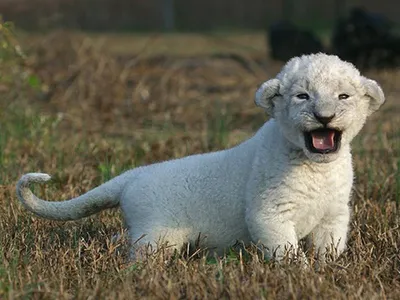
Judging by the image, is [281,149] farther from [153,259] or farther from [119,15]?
[119,15]

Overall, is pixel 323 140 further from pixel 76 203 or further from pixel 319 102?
pixel 76 203

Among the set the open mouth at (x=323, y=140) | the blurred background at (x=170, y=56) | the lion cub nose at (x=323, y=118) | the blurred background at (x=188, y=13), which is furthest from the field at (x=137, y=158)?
the blurred background at (x=188, y=13)

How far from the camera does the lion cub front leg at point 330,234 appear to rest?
4.66 m

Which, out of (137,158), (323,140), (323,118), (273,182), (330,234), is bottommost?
(137,158)

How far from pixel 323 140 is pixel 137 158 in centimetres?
321

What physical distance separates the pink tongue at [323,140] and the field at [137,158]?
553mm

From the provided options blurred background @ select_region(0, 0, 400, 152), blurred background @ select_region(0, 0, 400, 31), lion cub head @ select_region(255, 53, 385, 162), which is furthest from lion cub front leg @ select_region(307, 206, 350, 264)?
blurred background @ select_region(0, 0, 400, 31)

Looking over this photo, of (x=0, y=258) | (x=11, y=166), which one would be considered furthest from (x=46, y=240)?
(x=11, y=166)

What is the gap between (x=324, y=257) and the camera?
4.63 metres

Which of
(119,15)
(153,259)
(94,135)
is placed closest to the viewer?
(153,259)

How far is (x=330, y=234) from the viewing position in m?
4.70

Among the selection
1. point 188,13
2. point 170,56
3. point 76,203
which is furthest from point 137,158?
point 188,13

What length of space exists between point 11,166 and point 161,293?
120 inches

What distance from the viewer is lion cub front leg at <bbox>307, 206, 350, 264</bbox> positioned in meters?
4.66
